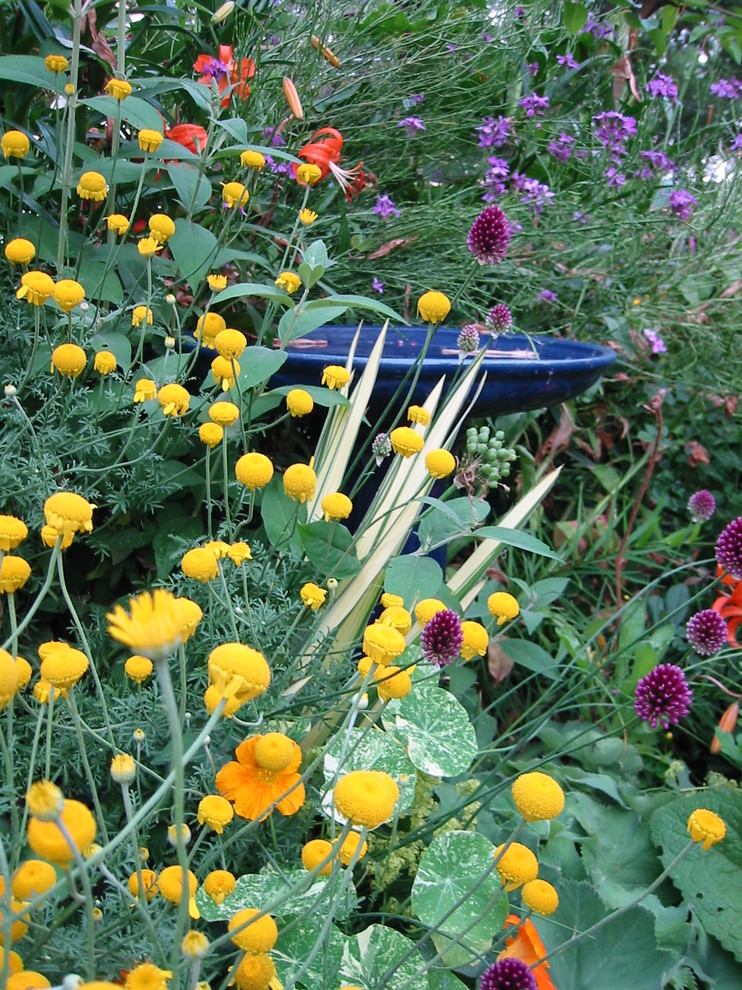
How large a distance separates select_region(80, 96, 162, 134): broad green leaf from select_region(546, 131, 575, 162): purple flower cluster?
1050mm

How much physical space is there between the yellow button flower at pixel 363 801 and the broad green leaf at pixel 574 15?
164 centimetres

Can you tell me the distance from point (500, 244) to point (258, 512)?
0.51 metres

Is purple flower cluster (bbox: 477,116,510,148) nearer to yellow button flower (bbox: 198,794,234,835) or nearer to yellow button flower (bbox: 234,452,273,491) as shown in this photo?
yellow button flower (bbox: 234,452,273,491)

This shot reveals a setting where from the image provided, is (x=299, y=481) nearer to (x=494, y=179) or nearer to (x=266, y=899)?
(x=266, y=899)

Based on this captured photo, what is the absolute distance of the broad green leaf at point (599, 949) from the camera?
788 mm

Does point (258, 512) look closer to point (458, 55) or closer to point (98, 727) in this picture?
point (98, 727)

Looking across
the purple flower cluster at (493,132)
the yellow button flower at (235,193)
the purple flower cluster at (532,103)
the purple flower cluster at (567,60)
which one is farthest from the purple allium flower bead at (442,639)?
the purple flower cluster at (567,60)

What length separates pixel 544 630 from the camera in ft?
5.60

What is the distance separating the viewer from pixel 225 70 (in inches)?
48.0

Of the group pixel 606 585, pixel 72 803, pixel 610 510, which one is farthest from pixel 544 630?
pixel 72 803

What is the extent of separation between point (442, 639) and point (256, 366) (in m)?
0.39

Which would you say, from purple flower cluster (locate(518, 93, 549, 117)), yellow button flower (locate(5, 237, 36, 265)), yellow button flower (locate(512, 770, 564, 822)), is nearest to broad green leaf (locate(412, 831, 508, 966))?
yellow button flower (locate(512, 770, 564, 822))

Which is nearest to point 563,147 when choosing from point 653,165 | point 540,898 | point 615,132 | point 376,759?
point 615,132

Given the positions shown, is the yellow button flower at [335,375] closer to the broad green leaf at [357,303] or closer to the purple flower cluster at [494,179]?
the broad green leaf at [357,303]
